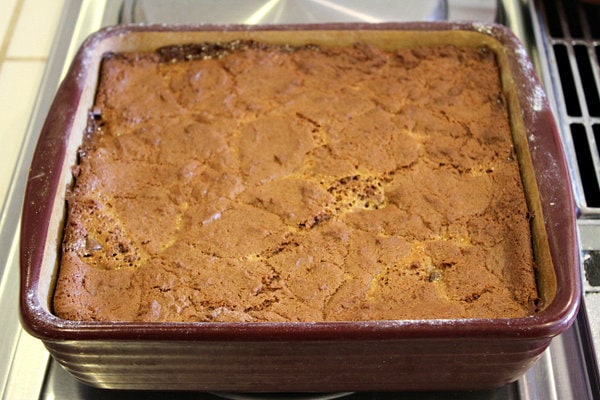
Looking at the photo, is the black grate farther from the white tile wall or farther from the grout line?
the grout line

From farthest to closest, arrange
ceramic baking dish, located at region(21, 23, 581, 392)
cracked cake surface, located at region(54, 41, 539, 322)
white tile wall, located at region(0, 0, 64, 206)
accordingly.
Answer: white tile wall, located at region(0, 0, 64, 206)
cracked cake surface, located at region(54, 41, 539, 322)
ceramic baking dish, located at region(21, 23, 581, 392)

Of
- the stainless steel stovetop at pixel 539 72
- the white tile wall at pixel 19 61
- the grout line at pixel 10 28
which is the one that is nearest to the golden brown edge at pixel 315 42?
the stainless steel stovetop at pixel 539 72

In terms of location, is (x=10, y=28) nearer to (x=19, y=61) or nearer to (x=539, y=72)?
(x=19, y=61)

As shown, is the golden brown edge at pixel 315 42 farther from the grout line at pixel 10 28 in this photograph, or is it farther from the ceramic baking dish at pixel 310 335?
the grout line at pixel 10 28

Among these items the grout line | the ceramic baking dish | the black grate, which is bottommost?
the ceramic baking dish

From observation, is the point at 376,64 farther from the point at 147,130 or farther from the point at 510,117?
the point at 147,130

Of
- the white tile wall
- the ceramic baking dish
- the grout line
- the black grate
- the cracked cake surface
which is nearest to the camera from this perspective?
the ceramic baking dish

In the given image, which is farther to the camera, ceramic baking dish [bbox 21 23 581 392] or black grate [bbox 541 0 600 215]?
black grate [bbox 541 0 600 215]

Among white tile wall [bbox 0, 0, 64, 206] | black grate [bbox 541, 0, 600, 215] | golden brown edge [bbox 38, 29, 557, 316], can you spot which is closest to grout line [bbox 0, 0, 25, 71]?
white tile wall [bbox 0, 0, 64, 206]
